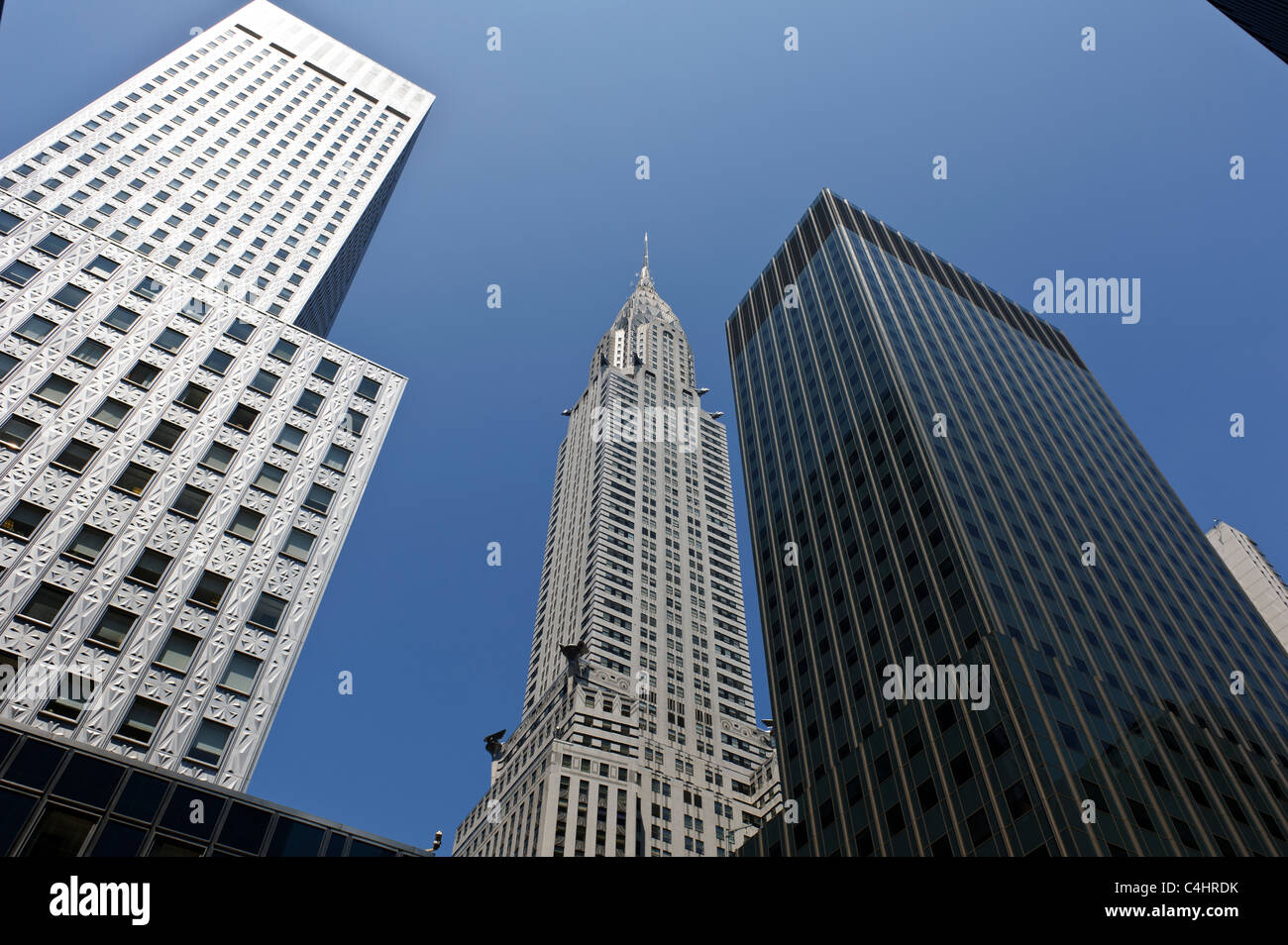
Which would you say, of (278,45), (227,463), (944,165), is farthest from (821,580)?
(278,45)

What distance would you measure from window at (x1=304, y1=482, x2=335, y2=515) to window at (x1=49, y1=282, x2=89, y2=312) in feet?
52.2

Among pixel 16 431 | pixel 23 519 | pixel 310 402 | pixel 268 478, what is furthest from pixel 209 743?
pixel 310 402

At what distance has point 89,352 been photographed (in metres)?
43.5

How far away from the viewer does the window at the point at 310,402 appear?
48156 millimetres

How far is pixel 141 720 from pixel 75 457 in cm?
1388

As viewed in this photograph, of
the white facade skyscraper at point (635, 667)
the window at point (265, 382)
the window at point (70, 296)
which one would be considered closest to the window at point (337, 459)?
the window at point (265, 382)

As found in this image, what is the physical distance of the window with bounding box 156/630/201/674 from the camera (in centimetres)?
3406

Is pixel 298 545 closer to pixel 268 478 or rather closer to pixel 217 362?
pixel 268 478

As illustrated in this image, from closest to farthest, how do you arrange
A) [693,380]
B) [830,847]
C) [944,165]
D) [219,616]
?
[219,616], [830,847], [944,165], [693,380]

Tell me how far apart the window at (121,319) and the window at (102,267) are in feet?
9.60
